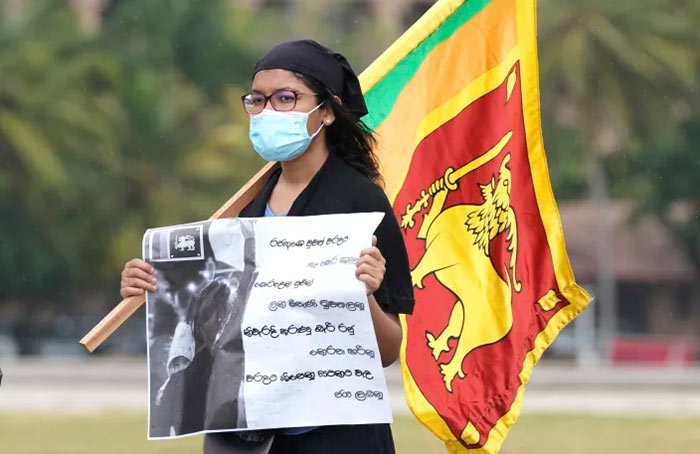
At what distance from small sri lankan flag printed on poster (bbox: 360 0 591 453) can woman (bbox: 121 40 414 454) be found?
1192 millimetres

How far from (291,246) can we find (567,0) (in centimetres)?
3891

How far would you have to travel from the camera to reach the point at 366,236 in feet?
12.3

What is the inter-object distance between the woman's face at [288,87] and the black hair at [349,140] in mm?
48

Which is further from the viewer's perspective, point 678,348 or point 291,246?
point 678,348

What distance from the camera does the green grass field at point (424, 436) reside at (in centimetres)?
1430

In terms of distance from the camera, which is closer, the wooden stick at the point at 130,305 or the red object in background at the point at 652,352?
the wooden stick at the point at 130,305

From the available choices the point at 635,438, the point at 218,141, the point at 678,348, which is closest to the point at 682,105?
the point at 678,348

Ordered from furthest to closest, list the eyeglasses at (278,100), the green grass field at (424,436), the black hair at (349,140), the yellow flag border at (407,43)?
the green grass field at (424,436), the yellow flag border at (407,43), the black hair at (349,140), the eyeglasses at (278,100)

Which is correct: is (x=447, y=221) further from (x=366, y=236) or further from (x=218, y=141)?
(x=218, y=141)

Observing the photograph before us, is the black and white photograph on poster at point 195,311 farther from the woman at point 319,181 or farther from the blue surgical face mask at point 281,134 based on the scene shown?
the blue surgical face mask at point 281,134

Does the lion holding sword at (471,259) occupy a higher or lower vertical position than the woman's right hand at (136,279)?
higher

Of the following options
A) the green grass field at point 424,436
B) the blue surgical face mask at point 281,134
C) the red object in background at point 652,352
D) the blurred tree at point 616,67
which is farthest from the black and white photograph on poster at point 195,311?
the blurred tree at point 616,67

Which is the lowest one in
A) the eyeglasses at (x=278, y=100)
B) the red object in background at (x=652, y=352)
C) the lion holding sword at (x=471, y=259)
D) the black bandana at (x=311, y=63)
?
the lion holding sword at (x=471, y=259)

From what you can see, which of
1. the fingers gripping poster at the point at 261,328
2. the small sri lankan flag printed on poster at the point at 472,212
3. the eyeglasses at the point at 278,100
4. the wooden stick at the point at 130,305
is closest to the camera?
the wooden stick at the point at 130,305
